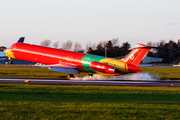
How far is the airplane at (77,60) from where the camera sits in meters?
34.3

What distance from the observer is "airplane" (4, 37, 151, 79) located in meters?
34.3

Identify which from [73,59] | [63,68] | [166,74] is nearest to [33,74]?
[63,68]

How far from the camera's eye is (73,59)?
122 ft

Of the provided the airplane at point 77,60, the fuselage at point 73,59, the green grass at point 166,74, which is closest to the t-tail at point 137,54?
the airplane at point 77,60

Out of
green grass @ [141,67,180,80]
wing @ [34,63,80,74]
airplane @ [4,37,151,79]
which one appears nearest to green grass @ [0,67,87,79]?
airplane @ [4,37,151,79]

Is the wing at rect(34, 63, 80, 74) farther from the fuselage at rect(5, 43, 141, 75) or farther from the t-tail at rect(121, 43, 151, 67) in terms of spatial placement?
the t-tail at rect(121, 43, 151, 67)

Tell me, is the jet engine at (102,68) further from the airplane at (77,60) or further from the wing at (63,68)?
the wing at (63,68)

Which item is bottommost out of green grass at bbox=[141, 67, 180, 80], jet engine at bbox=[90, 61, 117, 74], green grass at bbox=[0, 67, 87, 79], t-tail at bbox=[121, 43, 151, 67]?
green grass at bbox=[141, 67, 180, 80]

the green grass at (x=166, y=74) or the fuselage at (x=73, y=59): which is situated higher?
the fuselage at (x=73, y=59)

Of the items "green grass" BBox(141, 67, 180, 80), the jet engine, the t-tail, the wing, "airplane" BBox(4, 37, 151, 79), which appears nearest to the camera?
the t-tail

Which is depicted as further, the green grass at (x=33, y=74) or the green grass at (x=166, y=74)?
the green grass at (x=166, y=74)

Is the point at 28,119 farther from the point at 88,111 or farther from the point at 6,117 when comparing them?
the point at 88,111

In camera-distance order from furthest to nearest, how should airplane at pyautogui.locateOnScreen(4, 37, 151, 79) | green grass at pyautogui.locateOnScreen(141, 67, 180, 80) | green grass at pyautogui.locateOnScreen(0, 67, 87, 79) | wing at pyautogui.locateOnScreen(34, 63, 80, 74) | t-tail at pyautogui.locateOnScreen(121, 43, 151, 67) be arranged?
green grass at pyautogui.locateOnScreen(141, 67, 180, 80) < green grass at pyautogui.locateOnScreen(0, 67, 87, 79) < wing at pyautogui.locateOnScreen(34, 63, 80, 74) < airplane at pyautogui.locateOnScreen(4, 37, 151, 79) < t-tail at pyautogui.locateOnScreen(121, 43, 151, 67)

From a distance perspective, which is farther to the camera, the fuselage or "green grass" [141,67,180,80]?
A: "green grass" [141,67,180,80]
